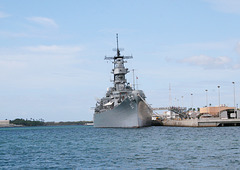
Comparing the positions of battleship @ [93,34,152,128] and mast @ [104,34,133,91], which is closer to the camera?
battleship @ [93,34,152,128]

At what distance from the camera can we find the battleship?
89.1 m

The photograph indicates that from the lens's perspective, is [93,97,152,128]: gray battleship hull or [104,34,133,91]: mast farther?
[104,34,133,91]: mast

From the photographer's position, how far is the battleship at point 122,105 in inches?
3506

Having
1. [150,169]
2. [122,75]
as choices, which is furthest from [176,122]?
[150,169]

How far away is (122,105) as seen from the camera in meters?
89.2

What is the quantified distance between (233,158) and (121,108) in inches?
2282

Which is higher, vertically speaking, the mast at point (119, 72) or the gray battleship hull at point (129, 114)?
the mast at point (119, 72)

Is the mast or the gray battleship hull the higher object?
the mast

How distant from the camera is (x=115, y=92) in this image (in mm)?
103688

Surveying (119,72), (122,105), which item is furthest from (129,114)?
(119,72)

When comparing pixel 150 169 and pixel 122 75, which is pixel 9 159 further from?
pixel 122 75

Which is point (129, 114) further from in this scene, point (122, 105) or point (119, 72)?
point (119, 72)

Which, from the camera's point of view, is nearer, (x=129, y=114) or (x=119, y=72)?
(x=129, y=114)

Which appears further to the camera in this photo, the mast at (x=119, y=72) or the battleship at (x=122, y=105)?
the mast at (x=119, y=72)
